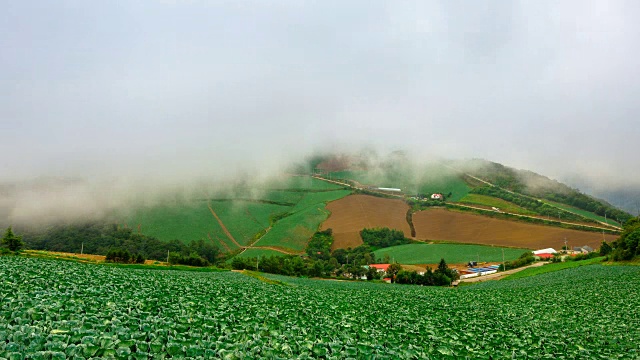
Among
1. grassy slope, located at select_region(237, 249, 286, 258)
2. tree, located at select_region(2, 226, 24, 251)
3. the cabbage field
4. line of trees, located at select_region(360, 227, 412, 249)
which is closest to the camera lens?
the cabbage field

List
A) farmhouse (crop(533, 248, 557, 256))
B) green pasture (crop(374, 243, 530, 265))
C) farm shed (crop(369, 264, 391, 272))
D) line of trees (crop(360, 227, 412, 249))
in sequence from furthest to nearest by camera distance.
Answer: line of trees (crop(360, 227, 412, 249)) → green pasture (crop(374, 243, 530, 265)) → farmhouse (crop(533, 248, 557, 256)) → farm shed (crop(369, 264, 391, 272))

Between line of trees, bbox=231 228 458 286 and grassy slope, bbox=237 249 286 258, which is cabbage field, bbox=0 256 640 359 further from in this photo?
grassy slope, bbox=237 249 286 258

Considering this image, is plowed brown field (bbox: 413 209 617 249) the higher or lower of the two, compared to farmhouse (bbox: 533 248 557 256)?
higher

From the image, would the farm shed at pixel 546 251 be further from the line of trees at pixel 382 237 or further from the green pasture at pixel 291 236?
the green pasture at pixel 291 236

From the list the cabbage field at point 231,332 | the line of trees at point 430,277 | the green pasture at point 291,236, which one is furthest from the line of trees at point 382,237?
the cabbage field at point 231,332

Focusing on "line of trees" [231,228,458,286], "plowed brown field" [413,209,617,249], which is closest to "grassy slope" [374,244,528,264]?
"plowed brown field" [413,209,617,249]

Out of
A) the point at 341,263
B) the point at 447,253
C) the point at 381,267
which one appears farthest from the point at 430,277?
the point at 341,263

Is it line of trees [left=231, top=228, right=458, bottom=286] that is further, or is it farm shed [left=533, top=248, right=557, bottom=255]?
farm shed [left=533, top=248, right=557, bottom=255]
